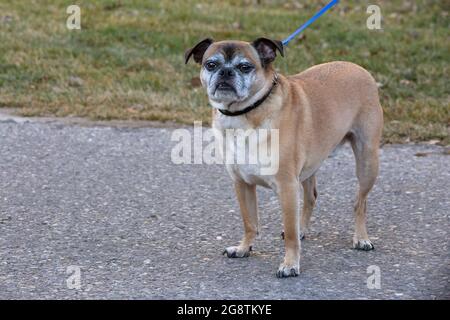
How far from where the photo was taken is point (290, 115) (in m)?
5.04

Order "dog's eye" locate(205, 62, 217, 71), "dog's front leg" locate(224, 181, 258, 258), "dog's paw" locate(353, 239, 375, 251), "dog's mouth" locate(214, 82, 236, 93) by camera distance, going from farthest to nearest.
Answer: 1. "dog's paw" locate(353, 239, 375, 251)
2. "dog's front leg" locate(224, 181, 258, 258)
3. "dog's eye" locate(205, 62, 217, 71)
4. "dog's mouth" locate(214, 82, 236, 93)

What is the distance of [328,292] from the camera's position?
187 inches

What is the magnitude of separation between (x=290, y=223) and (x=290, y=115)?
593 mm

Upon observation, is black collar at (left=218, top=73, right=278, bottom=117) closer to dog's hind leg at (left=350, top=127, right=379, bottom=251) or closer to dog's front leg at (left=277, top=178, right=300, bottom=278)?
dog's front leg at (left=277, top=178, right=300, bottom=278)

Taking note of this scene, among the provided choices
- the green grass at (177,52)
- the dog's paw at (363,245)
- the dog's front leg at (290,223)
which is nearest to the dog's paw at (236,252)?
the dog's front leg at (290,223)

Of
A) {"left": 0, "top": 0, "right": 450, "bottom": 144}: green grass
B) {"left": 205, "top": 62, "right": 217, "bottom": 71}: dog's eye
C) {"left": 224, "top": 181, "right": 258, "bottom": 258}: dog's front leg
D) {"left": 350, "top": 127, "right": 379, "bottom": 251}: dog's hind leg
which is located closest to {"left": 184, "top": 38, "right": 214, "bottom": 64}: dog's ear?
{"left": 205, "top": 62, "right": 217, "bottom": 71}: dog's eye

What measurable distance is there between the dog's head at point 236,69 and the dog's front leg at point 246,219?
1.94ft

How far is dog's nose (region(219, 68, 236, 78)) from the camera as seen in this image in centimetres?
482

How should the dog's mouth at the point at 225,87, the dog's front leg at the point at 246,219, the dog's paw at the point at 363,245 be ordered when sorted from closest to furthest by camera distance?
the dog's mouth at the point at 225,87
the dog's front leg at the point at 246,219
the dog's paw at the point at 363,245

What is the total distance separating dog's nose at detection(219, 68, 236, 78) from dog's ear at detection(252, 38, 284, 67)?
247 millimetres

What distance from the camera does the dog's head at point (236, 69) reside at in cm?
482

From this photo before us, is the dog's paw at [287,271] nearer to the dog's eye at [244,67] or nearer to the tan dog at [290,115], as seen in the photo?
the tan dog at [290,115]
